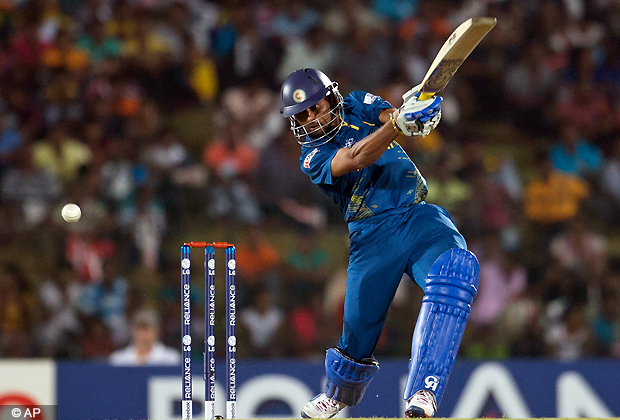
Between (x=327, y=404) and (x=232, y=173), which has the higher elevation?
(x=232, y=173)

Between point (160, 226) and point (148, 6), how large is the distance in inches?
140

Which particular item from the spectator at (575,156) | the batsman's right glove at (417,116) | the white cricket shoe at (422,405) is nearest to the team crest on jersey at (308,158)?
the batsman's right glove at (417,116)

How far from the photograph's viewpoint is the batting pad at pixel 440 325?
4.69 metres

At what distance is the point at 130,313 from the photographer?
8.77 metres

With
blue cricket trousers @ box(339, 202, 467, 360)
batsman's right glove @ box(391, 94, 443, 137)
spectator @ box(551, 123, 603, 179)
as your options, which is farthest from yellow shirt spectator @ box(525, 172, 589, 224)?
batsman's right glove @ box(391, 94, 443, 137)

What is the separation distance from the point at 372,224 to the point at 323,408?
1.34 m

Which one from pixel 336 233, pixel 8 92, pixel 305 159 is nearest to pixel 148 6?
pixel 8 92

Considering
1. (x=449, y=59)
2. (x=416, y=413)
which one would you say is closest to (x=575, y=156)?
(x=449, y=59)

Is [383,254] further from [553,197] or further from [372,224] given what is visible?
[553,197]

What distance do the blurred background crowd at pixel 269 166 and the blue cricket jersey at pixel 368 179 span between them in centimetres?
348

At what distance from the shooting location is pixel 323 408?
5750 millimetres

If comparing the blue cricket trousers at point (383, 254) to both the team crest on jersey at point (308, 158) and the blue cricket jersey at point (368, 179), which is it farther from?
the team crest on jersey at point (308, 158)

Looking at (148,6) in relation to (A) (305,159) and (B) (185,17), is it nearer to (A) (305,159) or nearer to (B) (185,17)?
(B) (185,17)

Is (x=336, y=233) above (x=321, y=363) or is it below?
above
